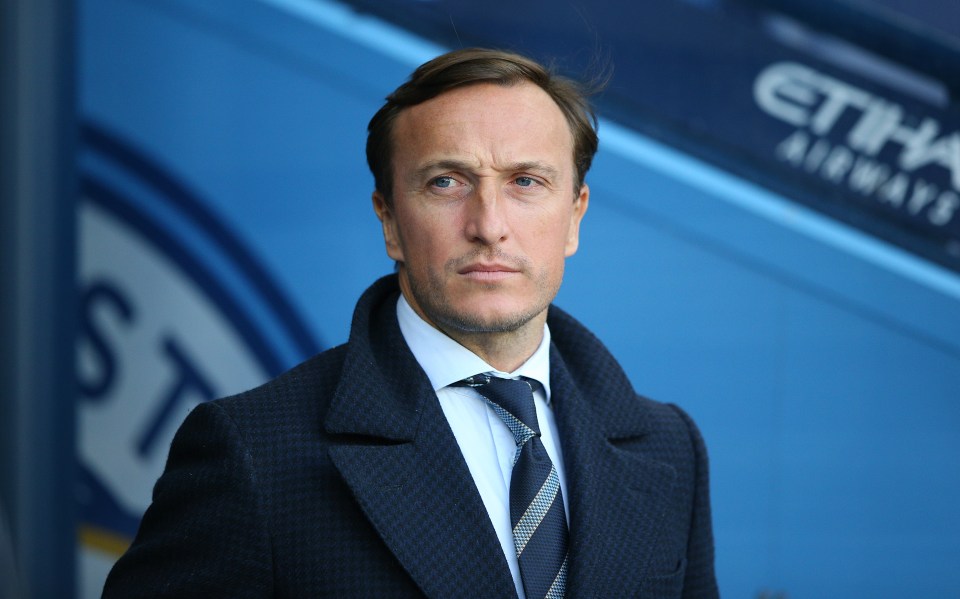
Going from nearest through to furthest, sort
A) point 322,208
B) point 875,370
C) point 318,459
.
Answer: point 318,459
point 875,370
point 322,208

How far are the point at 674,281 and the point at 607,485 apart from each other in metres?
0.73

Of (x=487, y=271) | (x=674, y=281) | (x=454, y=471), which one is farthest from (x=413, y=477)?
(x=674, y=281)

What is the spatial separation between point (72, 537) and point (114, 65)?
1012mm

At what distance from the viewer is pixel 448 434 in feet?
4.40

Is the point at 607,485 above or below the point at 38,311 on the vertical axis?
below

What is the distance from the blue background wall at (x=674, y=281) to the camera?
199 centimetres

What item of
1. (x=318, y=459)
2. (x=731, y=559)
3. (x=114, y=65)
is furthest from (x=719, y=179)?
(x=114, y=65)

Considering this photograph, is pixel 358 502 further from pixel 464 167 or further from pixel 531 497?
pixel 464 167

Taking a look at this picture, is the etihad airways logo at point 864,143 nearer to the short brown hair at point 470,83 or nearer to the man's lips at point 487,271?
the short brown hair at point 470,83

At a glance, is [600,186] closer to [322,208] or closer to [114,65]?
[322,208]

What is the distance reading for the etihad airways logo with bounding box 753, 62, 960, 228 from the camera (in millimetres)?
2010

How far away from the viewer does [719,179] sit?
2.05m

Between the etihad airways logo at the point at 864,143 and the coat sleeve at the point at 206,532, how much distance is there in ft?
4.20

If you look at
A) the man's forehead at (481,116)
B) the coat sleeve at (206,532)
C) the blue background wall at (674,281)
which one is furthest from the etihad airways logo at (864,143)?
the coat sleeve at (206,532)
